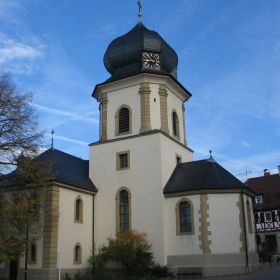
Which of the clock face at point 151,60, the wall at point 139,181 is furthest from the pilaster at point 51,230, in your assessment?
the clock face at point 151,60

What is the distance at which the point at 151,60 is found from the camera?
30938mm

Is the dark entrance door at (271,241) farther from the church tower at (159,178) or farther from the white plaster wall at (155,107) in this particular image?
the white plaster wall at (155,107)

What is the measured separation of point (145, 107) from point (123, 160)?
378 centimetres

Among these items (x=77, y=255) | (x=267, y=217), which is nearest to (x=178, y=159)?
(x=77, y=255)

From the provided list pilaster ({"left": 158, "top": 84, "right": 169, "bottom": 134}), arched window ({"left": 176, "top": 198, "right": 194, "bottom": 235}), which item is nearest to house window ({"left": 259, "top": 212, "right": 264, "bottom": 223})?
pilaster ({"left": 158, "top": 84, "right": 169, "bottom": 134})

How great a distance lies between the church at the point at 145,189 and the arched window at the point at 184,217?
0.19 feet

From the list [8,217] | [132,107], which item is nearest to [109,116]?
[132,107]

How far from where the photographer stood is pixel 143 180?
92.2ft

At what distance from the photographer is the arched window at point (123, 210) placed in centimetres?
2806

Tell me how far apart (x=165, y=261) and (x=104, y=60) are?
15.1 m

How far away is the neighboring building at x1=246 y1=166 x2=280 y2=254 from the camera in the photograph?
45562mm

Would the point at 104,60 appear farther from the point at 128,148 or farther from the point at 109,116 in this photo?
the point at 128,148

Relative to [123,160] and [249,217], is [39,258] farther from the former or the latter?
[249,217]

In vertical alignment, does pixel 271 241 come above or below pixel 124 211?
below
